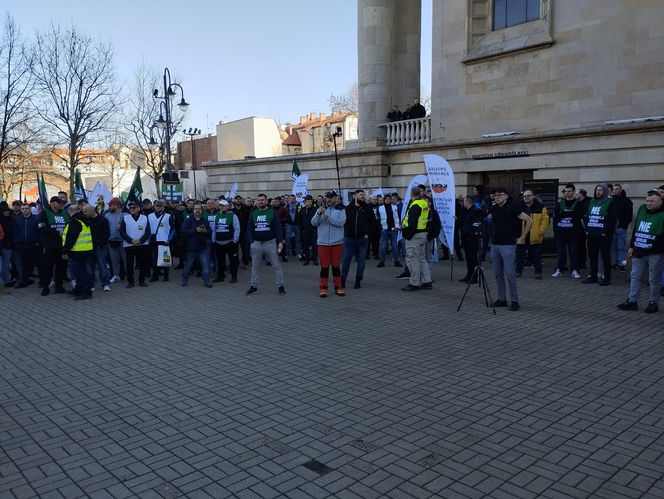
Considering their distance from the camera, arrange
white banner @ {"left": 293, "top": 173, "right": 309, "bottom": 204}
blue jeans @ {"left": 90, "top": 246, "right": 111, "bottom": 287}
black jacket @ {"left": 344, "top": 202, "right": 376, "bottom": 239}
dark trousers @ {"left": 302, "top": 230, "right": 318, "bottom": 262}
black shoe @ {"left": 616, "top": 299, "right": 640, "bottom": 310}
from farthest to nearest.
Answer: white banner @ {"left": 293, "top": 173, "right": 309, "bottom": 204}
dark trousers @ {"left": 302, "top": 230, "right": 318, "bottom": 262}
blue jeans @ {"left": 90, "top": 246, "right": 111, "bottom": 287}
black jacket @ {"left": 344, "top": 202, "right": 376, "bottom": 239}
black shoe @ {"left": 616, "top": 299, "right": 640, "bottom": 310}

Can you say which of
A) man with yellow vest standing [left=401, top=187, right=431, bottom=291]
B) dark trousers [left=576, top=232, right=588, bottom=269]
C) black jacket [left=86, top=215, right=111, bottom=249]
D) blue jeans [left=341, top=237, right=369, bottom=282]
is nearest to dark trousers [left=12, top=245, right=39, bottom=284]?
black jacket [left=86, top=215, right=111, bottom=249]

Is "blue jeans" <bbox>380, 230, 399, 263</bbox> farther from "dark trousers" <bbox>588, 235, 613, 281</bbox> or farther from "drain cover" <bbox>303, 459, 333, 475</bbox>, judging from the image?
"drain cover" <bbox>303, 459, 333, 475</bbox>

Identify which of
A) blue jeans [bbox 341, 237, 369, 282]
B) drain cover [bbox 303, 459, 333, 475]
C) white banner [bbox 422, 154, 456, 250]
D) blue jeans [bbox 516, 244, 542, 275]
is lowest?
drain cover [bbox 303, 459, 333, 475]

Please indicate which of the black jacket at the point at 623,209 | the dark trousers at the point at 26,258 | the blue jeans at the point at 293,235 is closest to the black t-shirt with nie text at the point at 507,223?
the black jacket at the point at 623,209

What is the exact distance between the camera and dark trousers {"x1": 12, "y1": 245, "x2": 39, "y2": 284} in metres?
12.4

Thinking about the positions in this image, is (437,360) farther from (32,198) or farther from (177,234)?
(32,198)

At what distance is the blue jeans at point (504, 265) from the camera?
28.5 feet

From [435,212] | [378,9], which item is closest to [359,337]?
[435,212]

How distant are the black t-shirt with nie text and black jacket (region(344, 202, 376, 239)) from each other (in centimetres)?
281

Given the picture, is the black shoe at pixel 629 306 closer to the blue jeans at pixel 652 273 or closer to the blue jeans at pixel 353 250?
the blue jeans at pixel 652 273

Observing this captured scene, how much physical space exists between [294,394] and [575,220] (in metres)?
9.20

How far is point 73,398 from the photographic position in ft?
17.4

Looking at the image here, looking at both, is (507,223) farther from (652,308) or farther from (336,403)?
(336,403)

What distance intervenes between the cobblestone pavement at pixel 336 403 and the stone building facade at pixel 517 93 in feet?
26.4
